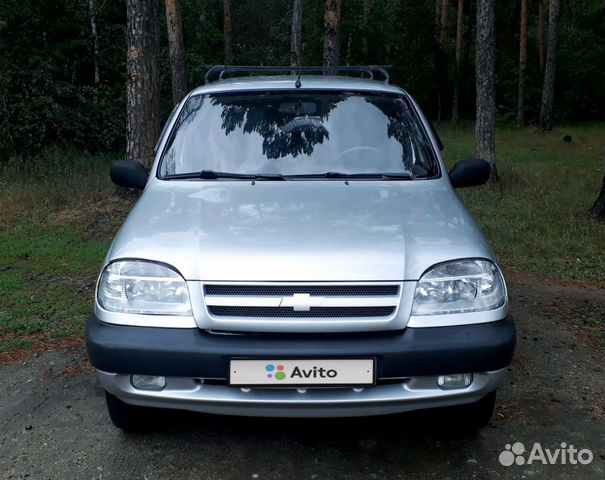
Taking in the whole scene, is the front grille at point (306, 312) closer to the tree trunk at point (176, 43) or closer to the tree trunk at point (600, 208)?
the tree trunk at point (600, 208)

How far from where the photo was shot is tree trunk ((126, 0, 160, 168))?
10.1m

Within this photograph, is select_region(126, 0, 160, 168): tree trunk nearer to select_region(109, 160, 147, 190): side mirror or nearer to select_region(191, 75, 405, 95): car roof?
select_region(191, 75, 405, 95): car roof

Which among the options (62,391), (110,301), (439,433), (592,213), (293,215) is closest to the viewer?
(110,301)

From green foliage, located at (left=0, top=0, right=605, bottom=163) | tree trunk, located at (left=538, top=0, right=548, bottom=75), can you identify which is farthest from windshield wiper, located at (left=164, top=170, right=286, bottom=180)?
tree trunk, located at (left=538, top=0, right=548, bottom=75)

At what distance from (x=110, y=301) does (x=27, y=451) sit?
960mm

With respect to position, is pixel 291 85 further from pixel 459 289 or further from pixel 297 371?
pixel 297 371

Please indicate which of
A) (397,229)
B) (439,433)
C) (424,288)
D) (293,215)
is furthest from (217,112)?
(439,433)

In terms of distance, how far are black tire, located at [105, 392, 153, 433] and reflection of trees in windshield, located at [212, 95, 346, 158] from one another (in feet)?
5.28

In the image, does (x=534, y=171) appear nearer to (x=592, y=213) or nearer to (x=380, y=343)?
(x=592, y=213)

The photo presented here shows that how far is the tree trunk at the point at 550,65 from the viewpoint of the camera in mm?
25594

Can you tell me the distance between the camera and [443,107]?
39375 mm

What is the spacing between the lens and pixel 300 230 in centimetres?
303

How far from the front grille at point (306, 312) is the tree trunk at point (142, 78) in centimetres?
779

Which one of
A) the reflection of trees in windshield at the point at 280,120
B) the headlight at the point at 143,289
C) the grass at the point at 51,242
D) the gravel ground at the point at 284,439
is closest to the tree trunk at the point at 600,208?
the gravel ground at the point at 284,439
